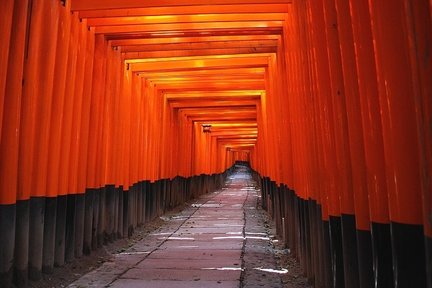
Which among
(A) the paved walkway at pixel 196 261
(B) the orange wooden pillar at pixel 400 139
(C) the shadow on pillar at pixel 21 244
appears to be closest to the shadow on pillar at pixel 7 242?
(C) the shadow on pillar at pixel 21 244

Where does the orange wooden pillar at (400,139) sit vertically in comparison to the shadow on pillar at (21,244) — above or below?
above

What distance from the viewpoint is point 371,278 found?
8.05 ft

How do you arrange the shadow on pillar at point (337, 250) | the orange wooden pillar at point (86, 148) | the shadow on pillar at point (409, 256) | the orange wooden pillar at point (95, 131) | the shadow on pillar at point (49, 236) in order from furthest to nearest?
the orange wooden pillar at point (95, 131) → the orange wooden pillar at point (86, 148) → the shadow on pillar at point (49, 236) → the shadow on pillar at point (337, 250) → the shadow on pillar at point (409, 256)

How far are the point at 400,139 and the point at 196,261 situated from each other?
4.83 m

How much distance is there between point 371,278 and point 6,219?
11.4ft

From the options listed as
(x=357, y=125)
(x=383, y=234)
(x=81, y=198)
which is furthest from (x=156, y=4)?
(x=383, y=234)

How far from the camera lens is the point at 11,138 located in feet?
13.8

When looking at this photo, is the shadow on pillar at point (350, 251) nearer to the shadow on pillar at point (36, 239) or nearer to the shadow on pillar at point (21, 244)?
the shadow on pillar at point (21, 244)

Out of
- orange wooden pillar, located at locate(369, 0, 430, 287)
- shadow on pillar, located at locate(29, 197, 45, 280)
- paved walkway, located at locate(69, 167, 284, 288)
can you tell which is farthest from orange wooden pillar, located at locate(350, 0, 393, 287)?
shadow on pillar, located at locate(29, 197, 45, 280)

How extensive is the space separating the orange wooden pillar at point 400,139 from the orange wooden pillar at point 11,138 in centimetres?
357

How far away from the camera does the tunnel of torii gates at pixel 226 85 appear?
2031 mm

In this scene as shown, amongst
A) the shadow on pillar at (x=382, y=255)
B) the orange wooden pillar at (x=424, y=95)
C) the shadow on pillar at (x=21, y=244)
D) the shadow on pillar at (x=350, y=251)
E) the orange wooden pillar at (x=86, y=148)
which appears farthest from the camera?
the orange wooden pillar at (x=86, y=148)

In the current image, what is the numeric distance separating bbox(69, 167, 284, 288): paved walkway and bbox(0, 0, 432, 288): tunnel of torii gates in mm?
550

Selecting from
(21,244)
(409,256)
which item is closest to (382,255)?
(409,256)
